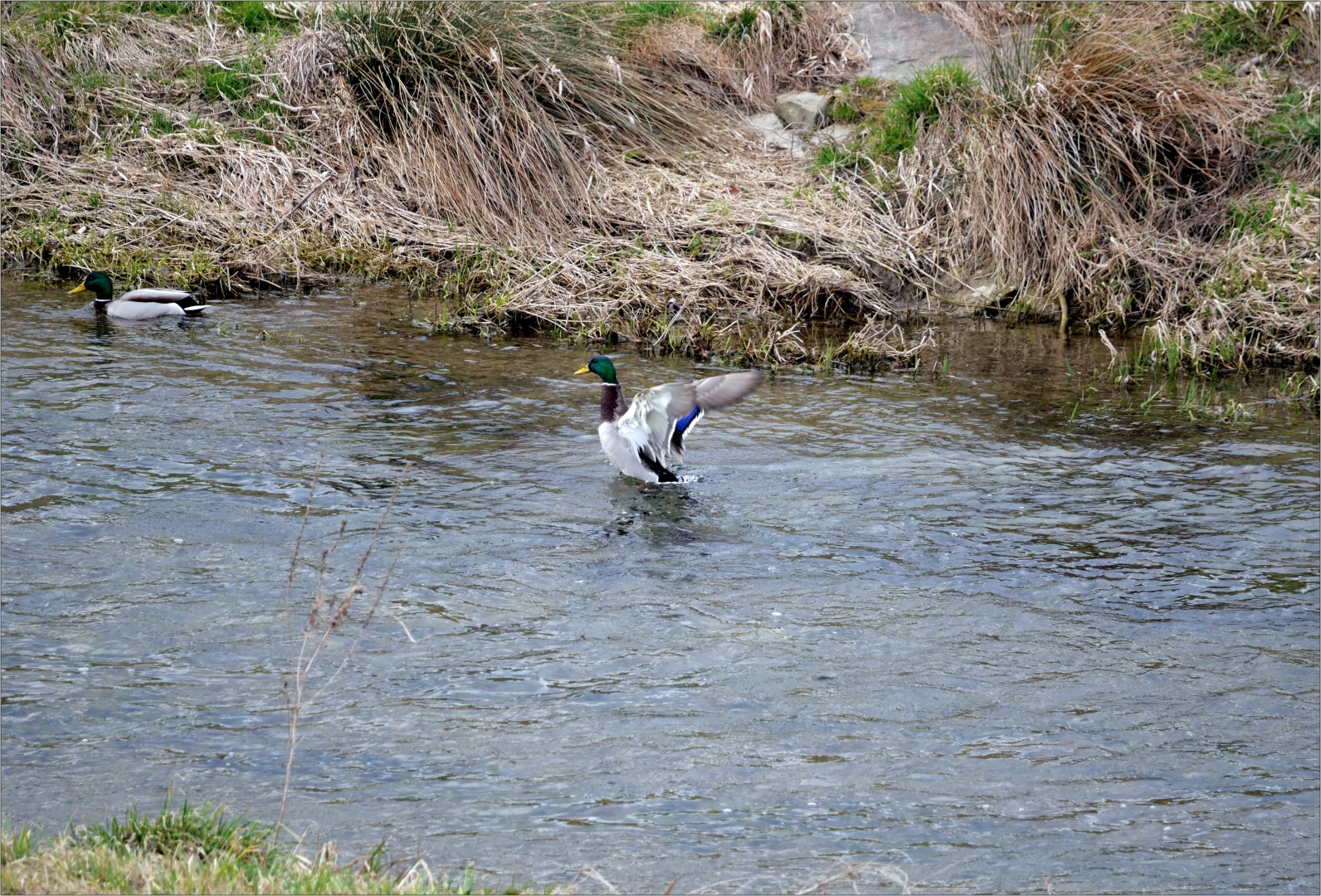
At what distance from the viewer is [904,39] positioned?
13.6 metres

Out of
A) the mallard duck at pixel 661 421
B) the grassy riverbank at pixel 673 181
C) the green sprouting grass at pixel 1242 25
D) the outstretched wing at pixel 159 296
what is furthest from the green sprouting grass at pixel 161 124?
the green sprouting grass at pixel 1242 25

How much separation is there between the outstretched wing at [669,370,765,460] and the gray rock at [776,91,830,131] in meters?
6.44

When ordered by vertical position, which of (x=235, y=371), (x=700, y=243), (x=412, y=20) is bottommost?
(x=235, y=371)

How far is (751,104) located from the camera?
13.2 metres

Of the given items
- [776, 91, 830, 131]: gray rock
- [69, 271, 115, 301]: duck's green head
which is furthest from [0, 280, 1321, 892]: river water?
[776, 91, 830, 131]: gray rock

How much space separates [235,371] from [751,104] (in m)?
6.47

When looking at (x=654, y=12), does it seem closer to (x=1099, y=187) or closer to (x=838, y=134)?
(x=838, y=134)

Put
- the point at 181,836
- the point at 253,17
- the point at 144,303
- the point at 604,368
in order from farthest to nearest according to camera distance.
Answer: the point at 253,17 → the point at 144,303 → the point at 604,368 → the point at 181,836

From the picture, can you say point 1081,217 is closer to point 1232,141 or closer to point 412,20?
point 1232,141

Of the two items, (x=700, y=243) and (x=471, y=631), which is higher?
(x=700, y=243)

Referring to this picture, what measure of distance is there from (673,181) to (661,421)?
16.5 ft

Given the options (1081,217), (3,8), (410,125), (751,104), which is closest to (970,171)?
(1081,217)

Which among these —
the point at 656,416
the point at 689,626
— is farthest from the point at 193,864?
the point at 656,416

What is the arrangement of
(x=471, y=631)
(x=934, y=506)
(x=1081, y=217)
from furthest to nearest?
1. (x=1081, y=217)
2. (x=934, y=506)
3. (x=471, y=631)
